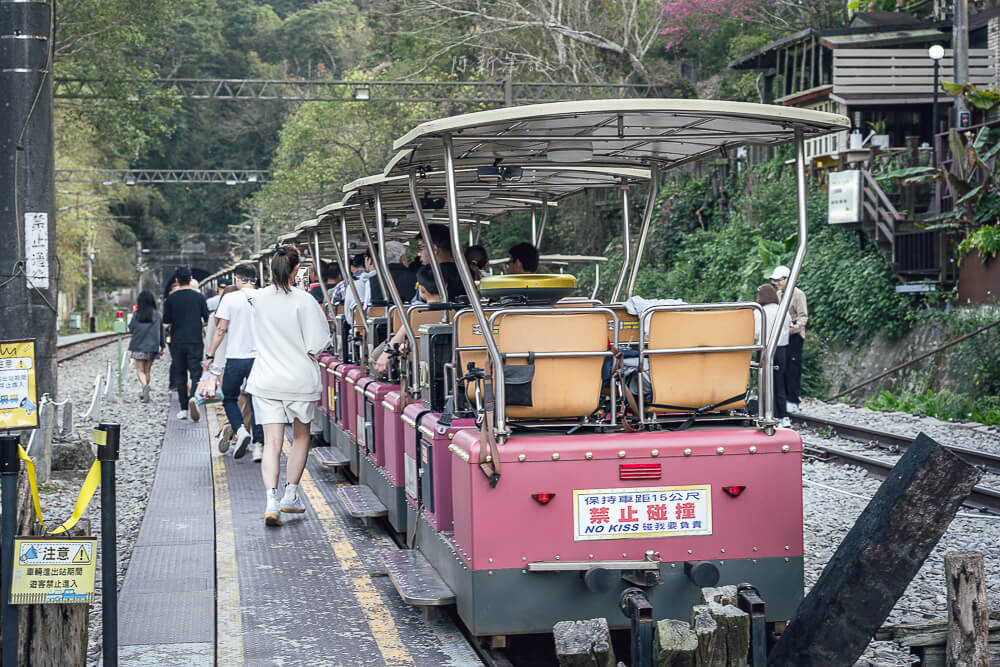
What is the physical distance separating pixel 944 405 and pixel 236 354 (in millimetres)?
10073

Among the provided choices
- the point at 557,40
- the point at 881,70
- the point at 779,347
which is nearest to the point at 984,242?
the point at 779,347

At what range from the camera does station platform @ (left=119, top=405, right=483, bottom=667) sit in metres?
5.85

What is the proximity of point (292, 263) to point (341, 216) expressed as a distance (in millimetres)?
2220

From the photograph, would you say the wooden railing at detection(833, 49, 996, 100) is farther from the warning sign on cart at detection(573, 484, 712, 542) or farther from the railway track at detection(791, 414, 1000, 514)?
the warning sign on cart at detection(573, 484, 712, 542)

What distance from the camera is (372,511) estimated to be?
8367 millimetres

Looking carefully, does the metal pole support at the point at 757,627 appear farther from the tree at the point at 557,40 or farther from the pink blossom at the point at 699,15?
the pink blossom at the point at 699,15

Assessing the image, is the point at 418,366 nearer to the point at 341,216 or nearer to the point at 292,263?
the point at 292,263

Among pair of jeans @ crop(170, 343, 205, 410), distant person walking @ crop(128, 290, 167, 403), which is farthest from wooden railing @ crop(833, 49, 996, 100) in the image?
pair of jeans @ crop(170, 343, 205, 410)

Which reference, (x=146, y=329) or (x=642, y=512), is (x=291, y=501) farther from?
(x=146, y=329)

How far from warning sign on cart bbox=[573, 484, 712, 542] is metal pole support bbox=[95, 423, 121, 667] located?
203 centimetres

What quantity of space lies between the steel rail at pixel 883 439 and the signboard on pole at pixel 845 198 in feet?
26.1

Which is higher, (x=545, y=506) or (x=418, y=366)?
(x=418, y=366)

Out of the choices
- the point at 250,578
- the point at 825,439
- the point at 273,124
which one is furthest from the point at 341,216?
the point at 273,124

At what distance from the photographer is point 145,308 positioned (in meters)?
18.5
